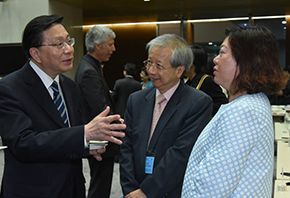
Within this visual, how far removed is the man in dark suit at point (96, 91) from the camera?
3.73 m

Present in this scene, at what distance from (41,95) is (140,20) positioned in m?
10.9

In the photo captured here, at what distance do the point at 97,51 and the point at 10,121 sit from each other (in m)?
2.04

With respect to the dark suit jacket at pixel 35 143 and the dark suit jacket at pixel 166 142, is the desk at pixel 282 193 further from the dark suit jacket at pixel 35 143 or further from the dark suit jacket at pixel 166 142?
the dark suit jacket at pixel 35 143

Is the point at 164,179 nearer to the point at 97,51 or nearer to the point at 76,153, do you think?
the point at 76,153

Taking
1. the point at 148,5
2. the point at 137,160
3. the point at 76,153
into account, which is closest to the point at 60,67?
the point at 76,153

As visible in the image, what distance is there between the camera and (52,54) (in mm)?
2242

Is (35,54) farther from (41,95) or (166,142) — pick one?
(166,142)

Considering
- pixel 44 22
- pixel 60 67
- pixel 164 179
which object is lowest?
pixel 164 179

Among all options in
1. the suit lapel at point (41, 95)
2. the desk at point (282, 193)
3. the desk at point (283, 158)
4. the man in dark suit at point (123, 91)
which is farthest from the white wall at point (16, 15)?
the desk at point (282, 193)

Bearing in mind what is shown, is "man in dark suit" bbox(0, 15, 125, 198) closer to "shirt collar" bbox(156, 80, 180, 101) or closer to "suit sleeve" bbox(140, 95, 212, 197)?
"suit sleeve" bbox(140, 95, 212, 197)

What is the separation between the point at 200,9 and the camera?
11.2 meters

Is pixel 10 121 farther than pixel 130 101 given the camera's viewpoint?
No

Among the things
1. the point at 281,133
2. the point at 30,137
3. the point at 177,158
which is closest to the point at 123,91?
the point at 281,133

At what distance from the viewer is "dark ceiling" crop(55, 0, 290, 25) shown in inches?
411
